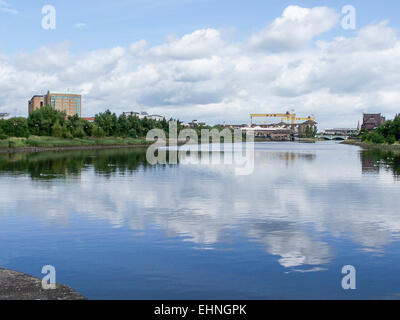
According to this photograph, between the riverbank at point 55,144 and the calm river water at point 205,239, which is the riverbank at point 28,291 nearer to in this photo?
the calm river water at point 205,239

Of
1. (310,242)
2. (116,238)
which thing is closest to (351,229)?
(310,242)

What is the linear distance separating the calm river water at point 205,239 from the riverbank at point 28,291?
182cm

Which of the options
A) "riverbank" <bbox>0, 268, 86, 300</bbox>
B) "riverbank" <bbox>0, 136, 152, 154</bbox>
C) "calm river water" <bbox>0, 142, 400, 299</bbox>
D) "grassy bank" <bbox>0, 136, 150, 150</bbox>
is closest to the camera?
A: "riverbank" <bbox>0, 268, 86, 300</bbox>

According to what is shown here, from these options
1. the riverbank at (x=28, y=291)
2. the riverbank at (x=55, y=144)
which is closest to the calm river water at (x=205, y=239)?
the riverbank at (x=28, y=291)

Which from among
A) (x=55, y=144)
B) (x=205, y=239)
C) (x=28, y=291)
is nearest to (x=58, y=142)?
(x=55, y=144)

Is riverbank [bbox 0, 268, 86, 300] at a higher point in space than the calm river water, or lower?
higher

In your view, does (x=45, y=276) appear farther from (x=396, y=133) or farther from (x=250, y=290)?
(x=396, y=133)

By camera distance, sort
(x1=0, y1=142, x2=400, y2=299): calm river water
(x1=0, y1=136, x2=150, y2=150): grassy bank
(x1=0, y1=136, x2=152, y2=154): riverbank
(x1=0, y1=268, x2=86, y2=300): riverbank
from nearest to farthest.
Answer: (x1=0, y1=268, x2=86, y2=300): riverbank, (x1=0, y1=142, x2=400, y2=299): calm river water, (x1=0, y1=136, x2=152, y2=154): riverbank, (x1=0, y1=136, x2=150, y2=150): grassy bank

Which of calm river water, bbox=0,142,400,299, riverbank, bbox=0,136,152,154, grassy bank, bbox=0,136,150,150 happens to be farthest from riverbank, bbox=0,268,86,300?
grassy bank, bbox=0,136,150,150

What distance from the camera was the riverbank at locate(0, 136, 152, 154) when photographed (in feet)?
383

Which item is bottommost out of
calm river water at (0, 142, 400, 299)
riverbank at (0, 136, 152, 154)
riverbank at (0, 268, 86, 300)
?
calm river water at (0, 142, 400, 299)

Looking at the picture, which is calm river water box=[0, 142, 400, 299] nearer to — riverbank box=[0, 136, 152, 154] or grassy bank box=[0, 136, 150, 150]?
riverbank box=[0, 136, 152, 154]

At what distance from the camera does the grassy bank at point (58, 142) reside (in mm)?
118713

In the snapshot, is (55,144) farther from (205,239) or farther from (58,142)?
(205,239)
